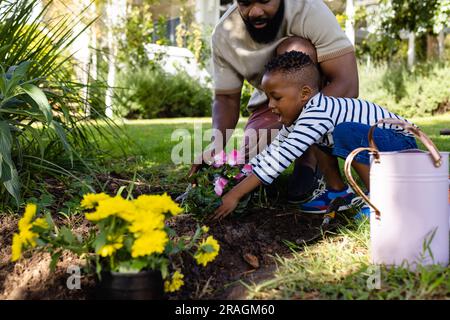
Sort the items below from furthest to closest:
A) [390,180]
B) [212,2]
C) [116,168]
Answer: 1. [212,2]
2. [116,168]
3. [390,180]

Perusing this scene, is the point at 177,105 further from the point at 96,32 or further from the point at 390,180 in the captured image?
the point at 390,180

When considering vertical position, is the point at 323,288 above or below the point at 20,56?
below

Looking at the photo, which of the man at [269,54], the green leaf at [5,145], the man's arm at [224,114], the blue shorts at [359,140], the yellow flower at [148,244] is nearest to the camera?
the yellow flower at [148,244]

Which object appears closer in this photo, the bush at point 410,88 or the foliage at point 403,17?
the foliage at point 403,17

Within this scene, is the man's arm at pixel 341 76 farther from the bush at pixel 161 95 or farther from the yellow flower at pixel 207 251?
the bush at pixel 161 95

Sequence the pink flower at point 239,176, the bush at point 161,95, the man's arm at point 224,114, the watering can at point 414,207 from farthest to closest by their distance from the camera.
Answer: the bush at point 161,95
the man's arm at point 224,114
the pink flower at point 239,176
the watering can at point 414,207

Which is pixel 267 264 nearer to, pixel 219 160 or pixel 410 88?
pixel 219 160

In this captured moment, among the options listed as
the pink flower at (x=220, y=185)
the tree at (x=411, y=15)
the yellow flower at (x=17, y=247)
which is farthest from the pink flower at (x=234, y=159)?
the tree at (x=411, y=15)

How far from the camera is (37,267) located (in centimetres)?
210

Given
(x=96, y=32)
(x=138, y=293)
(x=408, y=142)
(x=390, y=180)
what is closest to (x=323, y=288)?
(x=390, y=180)

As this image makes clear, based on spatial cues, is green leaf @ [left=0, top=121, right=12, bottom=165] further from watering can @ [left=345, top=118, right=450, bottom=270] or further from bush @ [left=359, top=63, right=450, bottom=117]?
bush @ [left=359, top=63, right=450, bottom=117]

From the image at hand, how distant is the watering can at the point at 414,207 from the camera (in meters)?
1.95

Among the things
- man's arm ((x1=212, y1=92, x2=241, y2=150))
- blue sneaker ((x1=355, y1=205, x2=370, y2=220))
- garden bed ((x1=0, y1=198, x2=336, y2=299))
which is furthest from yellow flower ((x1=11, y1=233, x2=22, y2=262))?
man's arm ((x1=212, y1=92, x2=241, y2=150))

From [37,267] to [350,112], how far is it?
5.06 ft
